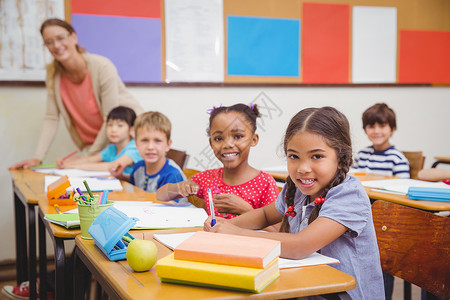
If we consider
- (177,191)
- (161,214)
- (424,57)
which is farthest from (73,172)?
(424,57)

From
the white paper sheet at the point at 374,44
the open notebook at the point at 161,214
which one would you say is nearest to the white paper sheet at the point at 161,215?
the open notebook at the point at 161,214

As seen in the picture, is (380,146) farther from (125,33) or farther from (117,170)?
(125,33)

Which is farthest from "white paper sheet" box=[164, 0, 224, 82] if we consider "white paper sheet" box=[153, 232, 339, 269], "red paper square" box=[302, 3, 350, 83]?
"white paper sheet" box=[153, 232, 339, 269]

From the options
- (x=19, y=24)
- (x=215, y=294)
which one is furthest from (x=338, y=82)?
(x=215, y=294)

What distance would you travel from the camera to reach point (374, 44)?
4211 mm

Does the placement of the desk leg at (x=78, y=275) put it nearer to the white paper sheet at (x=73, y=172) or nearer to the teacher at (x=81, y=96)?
the white paper sheet at (x=73, y=172)

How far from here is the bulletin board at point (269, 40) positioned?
135 inches

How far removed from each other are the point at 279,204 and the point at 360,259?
0.31m

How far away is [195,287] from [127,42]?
2906 mm

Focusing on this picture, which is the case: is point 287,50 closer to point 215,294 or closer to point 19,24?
point 19,24

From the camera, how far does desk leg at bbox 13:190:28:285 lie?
255cm

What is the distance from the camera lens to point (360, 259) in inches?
44.7

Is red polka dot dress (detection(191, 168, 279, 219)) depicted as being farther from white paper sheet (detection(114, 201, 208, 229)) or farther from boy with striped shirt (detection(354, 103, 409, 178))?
boy with striped shirt (detection(354, 103, 409, 178))

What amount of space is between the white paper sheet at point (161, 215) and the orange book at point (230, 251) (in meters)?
0.46
